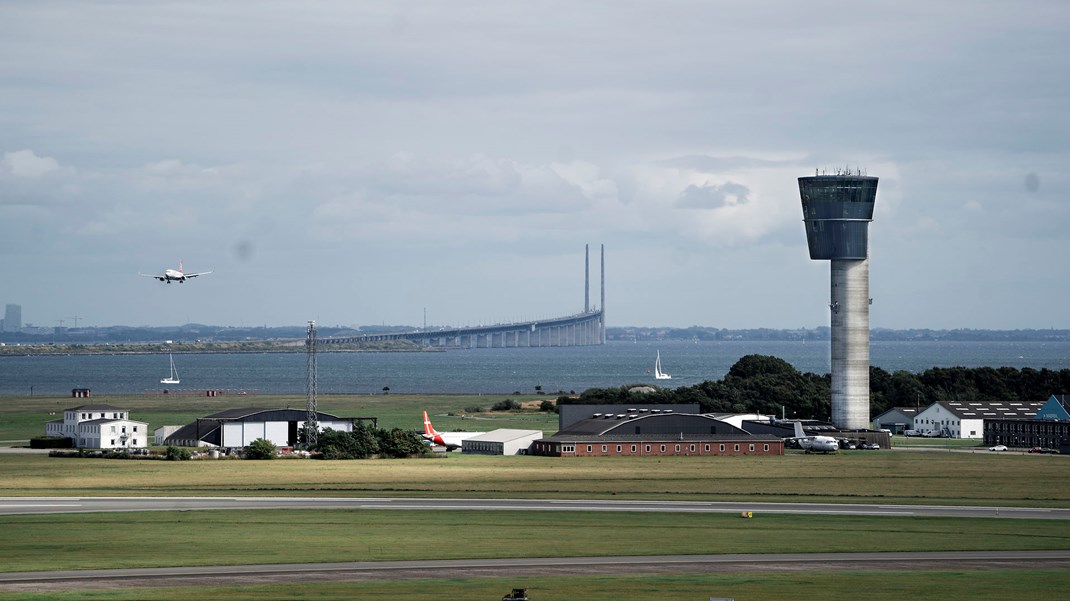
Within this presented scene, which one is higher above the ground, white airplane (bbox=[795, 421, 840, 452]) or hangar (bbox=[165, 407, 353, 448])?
hangar (bbox=[165, 407, 353, 448])

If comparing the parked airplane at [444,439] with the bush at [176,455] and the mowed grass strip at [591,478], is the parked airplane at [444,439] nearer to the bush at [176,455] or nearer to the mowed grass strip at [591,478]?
the mowed grass strip at [591,478]

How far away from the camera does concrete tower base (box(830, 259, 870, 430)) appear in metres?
148

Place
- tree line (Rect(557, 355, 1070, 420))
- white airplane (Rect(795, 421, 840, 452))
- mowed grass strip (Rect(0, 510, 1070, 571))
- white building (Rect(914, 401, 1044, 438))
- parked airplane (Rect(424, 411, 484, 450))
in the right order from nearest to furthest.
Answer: mowed grass strip (Rect(0, 510, 1070, 571)), white airplane (Rect(795, 421, 840, 452)), parked airplane (Rect(424, 411, 484, 450)), white building (Rect(914, 401, 1044, 438)), tree line (Rect(557, 355, 1070, 420))

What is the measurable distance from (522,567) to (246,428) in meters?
74.0

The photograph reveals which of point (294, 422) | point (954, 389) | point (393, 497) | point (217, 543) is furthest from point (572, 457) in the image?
point (954, 389)

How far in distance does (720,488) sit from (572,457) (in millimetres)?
28370

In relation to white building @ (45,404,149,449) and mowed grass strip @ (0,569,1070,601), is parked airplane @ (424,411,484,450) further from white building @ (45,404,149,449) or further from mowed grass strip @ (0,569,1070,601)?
mowed grass strip @ (0,569,1070,601)

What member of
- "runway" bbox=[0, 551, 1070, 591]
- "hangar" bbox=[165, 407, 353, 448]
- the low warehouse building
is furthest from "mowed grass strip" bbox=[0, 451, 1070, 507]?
"runway" bbox=[0, 551, 1070, 591]

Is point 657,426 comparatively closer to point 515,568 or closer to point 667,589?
point 515,568

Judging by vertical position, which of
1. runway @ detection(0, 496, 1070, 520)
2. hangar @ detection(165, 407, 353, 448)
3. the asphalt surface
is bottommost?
runway @ detection(0, 496, 1070, 520)

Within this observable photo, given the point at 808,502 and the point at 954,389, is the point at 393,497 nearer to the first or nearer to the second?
the point at 808,502

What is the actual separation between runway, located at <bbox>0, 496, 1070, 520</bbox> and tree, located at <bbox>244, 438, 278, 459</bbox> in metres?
31.4

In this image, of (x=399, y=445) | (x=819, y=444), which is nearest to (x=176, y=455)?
(x=399, y=445)

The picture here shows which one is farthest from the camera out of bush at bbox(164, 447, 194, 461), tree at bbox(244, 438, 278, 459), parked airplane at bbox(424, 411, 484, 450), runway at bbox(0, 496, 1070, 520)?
parked airplane at bbox(424, 411, 484, 450)
